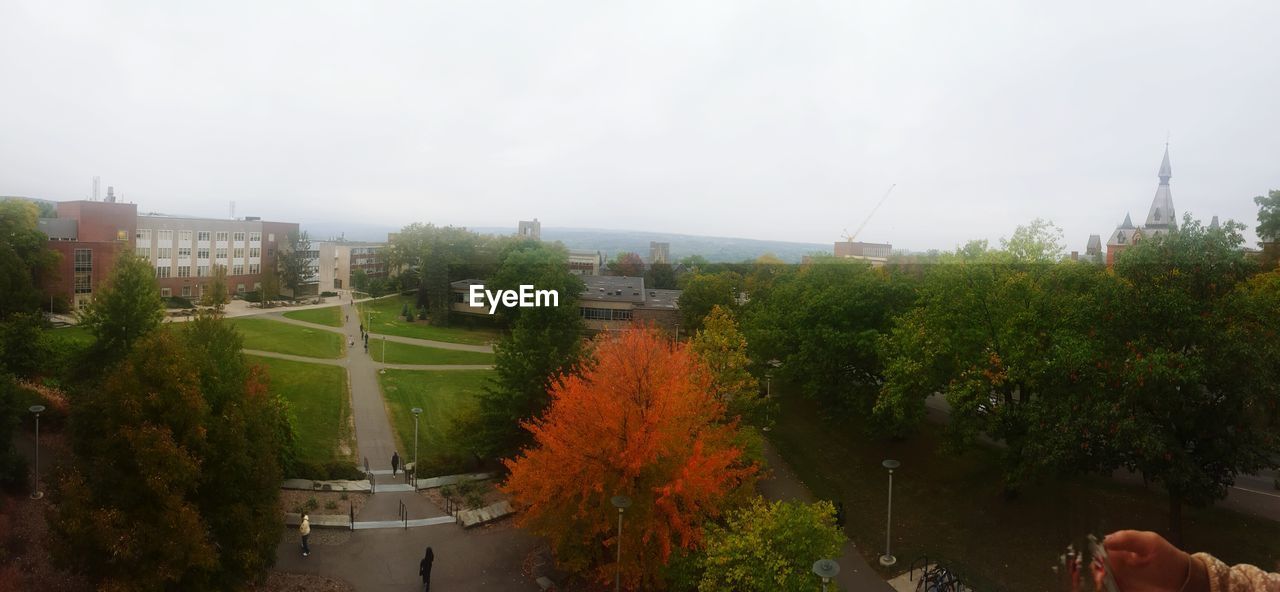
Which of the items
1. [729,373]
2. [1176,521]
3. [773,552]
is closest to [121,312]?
[729,373]

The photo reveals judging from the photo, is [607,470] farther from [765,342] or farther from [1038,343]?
[765,342]

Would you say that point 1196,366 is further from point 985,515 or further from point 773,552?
point 773,552

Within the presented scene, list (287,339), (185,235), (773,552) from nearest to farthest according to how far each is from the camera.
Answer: (773,552) → (185,235) → (287,339)

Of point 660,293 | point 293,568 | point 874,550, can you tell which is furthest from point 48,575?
point 660,293

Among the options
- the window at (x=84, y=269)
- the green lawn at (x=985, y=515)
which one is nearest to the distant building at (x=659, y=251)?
the window at (x=84, y=269)

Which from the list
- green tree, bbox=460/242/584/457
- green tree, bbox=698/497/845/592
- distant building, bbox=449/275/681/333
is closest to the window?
distant building, bbox=449/275/681/333

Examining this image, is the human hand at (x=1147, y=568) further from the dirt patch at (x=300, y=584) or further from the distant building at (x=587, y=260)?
the distant building at (x=587, y=260)
